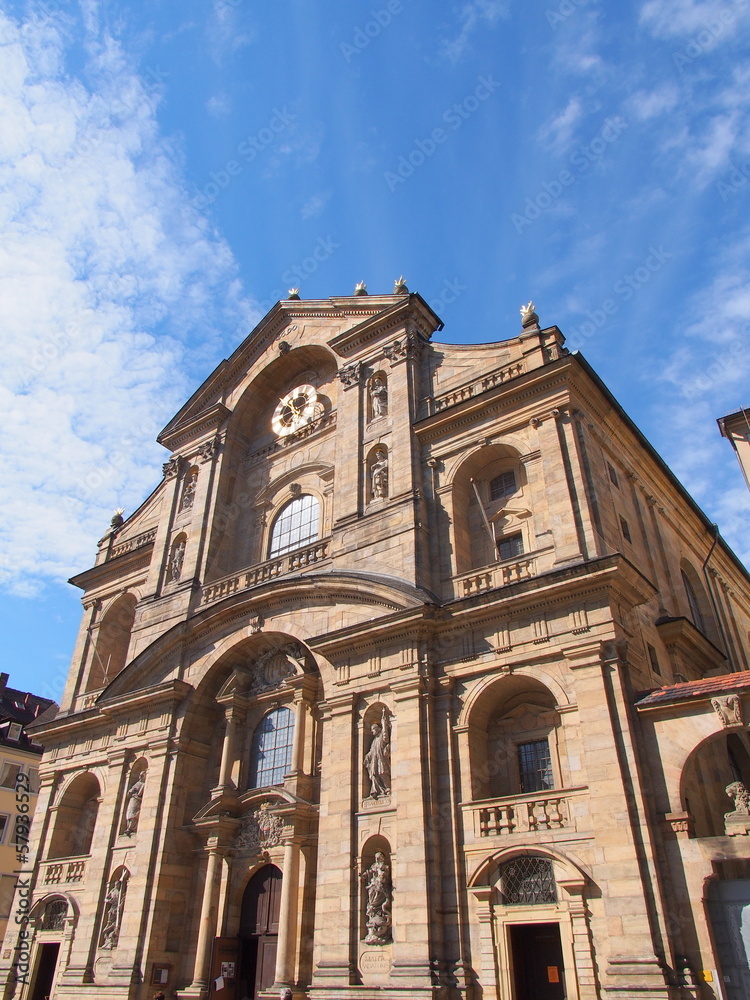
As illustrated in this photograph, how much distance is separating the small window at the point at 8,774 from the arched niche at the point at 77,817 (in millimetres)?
16007

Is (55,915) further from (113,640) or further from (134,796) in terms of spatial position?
(113,640)

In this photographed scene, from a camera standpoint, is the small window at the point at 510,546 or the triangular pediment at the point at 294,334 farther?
the triangular pediment at the point at 294,334

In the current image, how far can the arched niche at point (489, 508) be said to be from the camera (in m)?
20.0

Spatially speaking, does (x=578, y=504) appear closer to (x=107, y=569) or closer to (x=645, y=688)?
(x=645, y=688)

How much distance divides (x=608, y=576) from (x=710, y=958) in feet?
22.2

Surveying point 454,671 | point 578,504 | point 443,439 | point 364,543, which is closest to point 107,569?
point 364,543

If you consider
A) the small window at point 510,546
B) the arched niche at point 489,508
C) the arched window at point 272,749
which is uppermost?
the arched niche at point 489,508

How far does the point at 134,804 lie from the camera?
22625 mm

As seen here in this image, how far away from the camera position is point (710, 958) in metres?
12.6

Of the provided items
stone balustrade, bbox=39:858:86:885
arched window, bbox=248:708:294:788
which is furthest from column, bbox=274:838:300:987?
stone balustrade, bbox=39:858:86:885

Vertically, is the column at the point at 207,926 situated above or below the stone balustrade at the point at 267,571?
below

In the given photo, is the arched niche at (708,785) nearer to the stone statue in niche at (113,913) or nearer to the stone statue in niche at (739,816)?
the stone statue in niche at (739,816)

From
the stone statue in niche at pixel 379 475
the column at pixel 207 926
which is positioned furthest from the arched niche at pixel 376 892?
the stone statue in niche at pixel 379 475

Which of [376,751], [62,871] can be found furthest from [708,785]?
[62,871]
